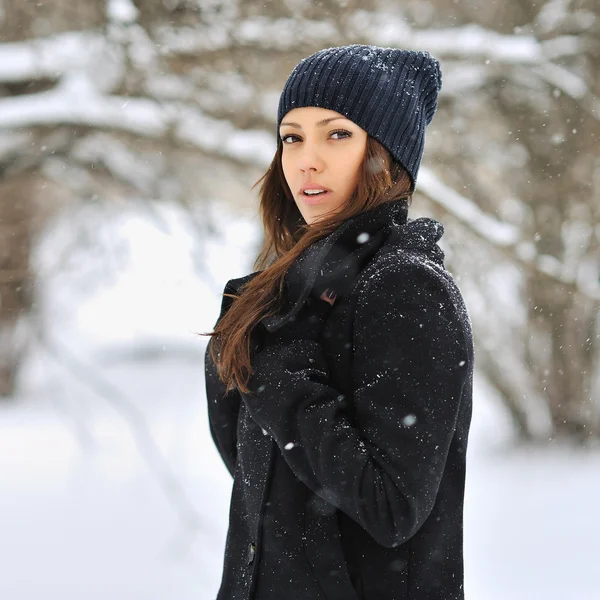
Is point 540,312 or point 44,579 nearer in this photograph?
point 44,579

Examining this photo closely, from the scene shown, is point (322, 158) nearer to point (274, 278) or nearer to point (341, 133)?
point (341, 133)

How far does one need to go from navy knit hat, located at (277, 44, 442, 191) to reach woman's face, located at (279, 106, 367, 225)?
0.8 inches

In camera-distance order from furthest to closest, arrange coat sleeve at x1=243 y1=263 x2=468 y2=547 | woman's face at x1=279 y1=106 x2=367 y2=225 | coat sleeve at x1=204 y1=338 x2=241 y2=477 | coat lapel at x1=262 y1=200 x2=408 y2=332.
A: coat sleeve at x1=204 y1=338 x2=241 y2=477, woman's face at x1=279 y1=106 x2=367 y2=225, coat lapel at x1=262 y1=200 x2=408 y2=332, coat sleeve at x1=243 y1=263 x2=468 y2=547

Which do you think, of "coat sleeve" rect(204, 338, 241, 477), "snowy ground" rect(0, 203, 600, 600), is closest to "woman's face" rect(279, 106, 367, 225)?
"coat sleeve" rect(204, 338, 241, 477)

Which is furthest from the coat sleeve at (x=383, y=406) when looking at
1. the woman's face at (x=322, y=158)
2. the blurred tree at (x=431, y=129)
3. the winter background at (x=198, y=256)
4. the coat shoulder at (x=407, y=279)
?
the blurred tree at (x=431, y=129)

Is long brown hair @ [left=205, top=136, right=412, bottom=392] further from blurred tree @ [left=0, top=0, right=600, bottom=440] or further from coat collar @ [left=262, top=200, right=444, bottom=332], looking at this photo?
blurred tree @ [left=0, top=0, right=600, bottom=440]


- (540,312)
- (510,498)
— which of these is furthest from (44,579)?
(540,312)

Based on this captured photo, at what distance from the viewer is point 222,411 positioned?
4.92 feet

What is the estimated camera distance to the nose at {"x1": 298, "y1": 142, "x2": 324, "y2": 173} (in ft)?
4.39

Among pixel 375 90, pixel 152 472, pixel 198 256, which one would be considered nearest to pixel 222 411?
pixel 375 90

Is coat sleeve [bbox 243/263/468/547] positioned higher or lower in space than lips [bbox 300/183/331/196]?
lower

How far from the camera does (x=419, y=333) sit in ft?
3.75

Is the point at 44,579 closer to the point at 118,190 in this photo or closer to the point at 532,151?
the point at 118,190

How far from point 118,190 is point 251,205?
0.84m
